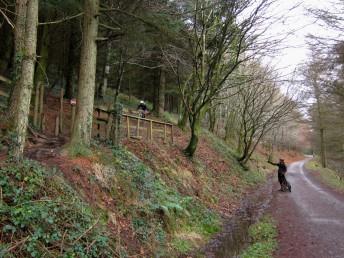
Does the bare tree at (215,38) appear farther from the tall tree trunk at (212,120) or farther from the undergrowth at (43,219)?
the tall tree trunk at (212,120)

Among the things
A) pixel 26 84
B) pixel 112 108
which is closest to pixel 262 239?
pixel 26 84

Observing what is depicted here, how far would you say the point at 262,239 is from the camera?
361 inches

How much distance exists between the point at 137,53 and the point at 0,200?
1613 cm

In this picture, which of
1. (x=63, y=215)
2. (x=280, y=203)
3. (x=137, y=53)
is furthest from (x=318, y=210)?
(x=137, y=53)

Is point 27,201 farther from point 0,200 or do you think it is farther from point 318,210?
point 318,210

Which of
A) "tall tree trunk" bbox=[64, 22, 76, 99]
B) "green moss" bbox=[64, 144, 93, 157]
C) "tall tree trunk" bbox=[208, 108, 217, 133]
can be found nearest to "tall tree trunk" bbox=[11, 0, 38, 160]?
"green moss" bbox=[64, 144, 93, 157]

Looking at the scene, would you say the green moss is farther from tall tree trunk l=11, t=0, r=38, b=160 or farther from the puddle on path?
the puddle on path

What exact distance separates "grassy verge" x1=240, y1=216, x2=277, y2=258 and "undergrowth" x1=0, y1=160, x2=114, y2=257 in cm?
371

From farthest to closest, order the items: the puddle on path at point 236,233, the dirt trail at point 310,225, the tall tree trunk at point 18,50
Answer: the puddle on path at point 236,233 → the dirt trail at point 310,225 → the tall tree trunk at point 18,50

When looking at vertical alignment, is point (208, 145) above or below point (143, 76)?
below

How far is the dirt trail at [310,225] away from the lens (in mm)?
7867

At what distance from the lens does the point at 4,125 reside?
8031mm

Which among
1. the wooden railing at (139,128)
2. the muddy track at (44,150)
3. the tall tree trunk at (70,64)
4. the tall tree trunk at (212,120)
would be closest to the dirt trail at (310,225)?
the wooden railing at (139,128)

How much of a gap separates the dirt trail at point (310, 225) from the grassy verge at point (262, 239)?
204 mm
